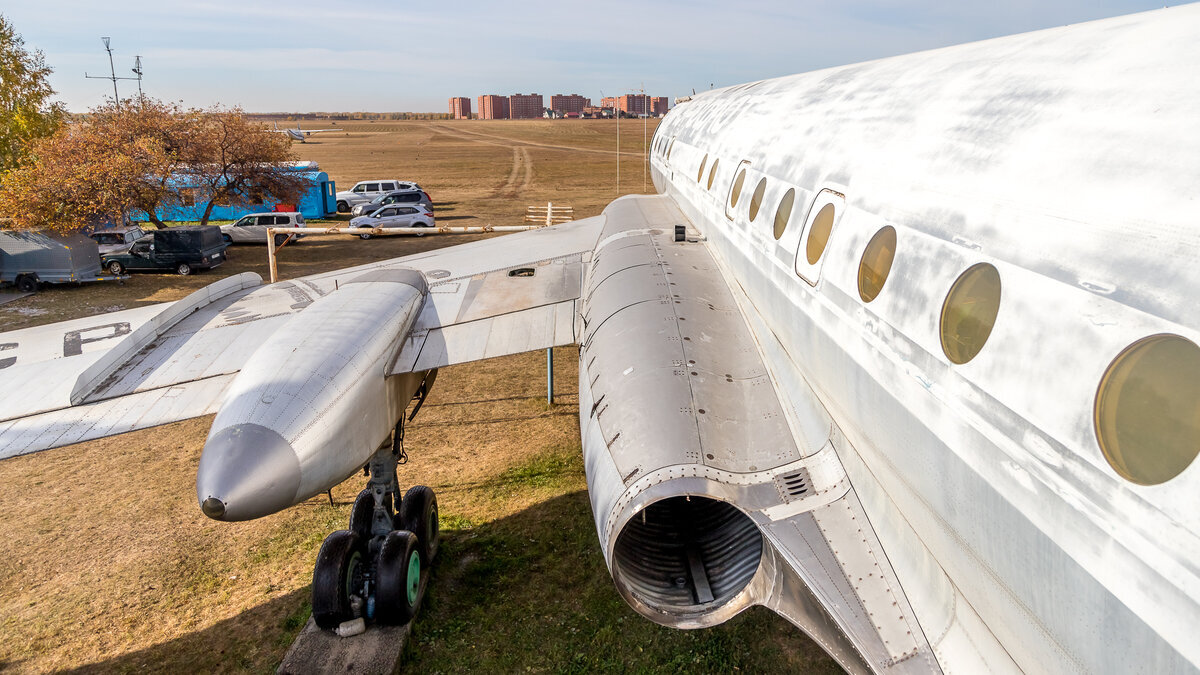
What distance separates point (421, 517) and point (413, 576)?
2.51 ft

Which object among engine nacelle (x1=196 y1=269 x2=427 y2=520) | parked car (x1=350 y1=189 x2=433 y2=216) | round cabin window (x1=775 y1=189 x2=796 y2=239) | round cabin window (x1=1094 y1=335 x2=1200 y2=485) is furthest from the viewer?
parked car (x1=350 y1=189 x2=433 y2=216)

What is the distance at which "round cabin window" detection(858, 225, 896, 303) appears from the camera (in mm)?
4020

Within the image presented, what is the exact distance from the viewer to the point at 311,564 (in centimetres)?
905

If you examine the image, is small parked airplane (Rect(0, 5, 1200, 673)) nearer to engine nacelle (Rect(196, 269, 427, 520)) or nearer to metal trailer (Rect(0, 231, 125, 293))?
engine nacelle (Rect(196, 269, 427, 520))

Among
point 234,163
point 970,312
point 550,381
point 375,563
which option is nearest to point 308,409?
point 375,563

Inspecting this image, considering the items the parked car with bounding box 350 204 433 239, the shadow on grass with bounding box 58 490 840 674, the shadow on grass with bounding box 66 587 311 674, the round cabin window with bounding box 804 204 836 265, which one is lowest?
the shadow on grass with bounding box 66 587 311 674

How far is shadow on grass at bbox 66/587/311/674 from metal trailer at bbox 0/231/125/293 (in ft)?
66.2

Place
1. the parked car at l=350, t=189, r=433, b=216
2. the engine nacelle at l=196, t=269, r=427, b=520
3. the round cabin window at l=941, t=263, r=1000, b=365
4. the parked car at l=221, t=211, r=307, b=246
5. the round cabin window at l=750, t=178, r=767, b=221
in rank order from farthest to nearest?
the parked car at l=350, t=189, r=433, b=216 < the parked car at l=221, t=211, r=307, b=246 < the round cabin window at l=750, t=178, r=767, b=221 < the engine nacelle at l=196, t=269, r=427, b=520 < the round cabin window at l=941, t=263, r=1000, b=365

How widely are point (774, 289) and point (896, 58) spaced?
210cm

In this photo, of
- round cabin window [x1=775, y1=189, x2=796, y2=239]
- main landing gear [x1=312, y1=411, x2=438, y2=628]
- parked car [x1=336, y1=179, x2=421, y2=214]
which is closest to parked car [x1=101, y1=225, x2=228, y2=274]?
parked car [x1=336, y1=179, x2=421, y2=214]

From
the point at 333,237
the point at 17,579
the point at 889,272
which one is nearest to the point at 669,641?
the point at 889,272

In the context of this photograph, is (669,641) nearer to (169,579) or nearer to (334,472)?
(334,472)

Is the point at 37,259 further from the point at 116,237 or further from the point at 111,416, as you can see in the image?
the point at 111,416

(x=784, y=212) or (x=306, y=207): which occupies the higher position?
(x=784, y=212)
